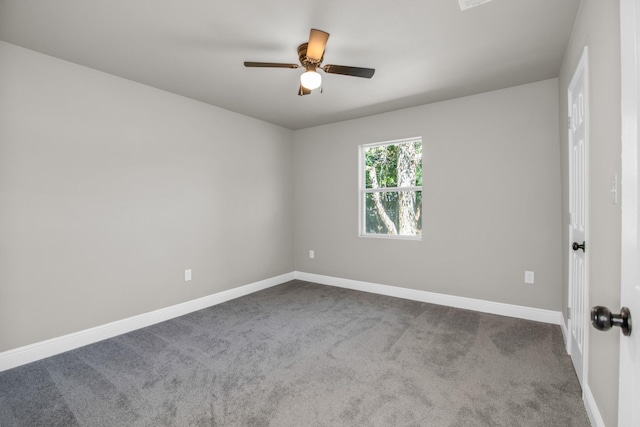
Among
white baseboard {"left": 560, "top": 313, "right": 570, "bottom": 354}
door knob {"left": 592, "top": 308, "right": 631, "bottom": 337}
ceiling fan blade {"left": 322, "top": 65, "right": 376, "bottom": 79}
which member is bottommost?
white baseboard {"left": 560, "top": 313, "right": 570, "bottom": 354}

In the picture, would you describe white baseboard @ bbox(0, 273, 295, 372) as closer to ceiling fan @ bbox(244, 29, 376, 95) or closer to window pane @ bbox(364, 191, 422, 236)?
window pane @ bbox(364, 191, 422, 236)

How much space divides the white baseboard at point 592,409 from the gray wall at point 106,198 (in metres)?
3.55

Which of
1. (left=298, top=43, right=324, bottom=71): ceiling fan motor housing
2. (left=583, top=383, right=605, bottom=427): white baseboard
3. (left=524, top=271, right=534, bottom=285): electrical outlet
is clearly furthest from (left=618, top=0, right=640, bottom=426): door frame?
(left=524, top=271, right=534, bottom=285): electrical outlet

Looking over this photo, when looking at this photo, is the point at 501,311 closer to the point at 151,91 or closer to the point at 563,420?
the point at 563,420

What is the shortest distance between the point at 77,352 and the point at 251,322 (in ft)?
4.85

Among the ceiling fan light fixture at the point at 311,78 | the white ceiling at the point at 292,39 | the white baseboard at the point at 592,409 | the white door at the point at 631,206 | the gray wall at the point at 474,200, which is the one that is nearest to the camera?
the white door at the point at 631,206

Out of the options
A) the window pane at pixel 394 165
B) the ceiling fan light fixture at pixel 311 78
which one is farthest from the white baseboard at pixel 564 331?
the ceiling fan light fixture at pixel 311 78

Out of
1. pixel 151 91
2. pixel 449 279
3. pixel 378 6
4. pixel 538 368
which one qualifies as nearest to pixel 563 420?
pixel 538 368

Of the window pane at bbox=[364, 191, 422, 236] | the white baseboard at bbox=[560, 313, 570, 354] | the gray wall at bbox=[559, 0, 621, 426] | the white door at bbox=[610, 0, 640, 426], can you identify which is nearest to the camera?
the white door at bbox=[610, 0, 640, 426]

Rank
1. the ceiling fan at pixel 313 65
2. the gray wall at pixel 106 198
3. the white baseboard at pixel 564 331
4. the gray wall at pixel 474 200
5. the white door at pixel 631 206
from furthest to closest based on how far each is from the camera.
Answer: the gray wall at pixel 474 200
the white baseboard at pixel 564 331
the gray wall at pixel 106 198
the ceiling fan at pixel 313 65
the white door at pixel 631 206

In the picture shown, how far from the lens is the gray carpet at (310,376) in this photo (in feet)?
5.76

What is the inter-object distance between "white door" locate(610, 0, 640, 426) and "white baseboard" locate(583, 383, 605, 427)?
118cm

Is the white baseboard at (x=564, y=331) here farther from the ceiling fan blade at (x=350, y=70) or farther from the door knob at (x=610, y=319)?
the ceiling fan blade at (x=350, y=70)

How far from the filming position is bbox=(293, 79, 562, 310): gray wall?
3096 mm
